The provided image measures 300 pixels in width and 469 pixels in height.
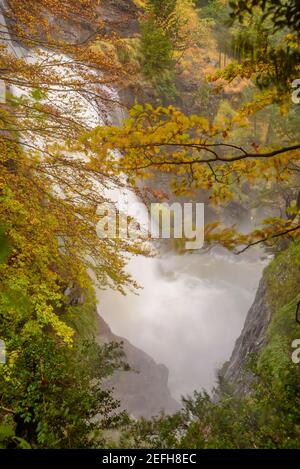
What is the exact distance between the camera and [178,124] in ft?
8.03

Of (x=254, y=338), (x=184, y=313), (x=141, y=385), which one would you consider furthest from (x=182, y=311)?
(x=254, y=338)

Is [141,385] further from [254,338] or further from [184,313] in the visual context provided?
[254,338]

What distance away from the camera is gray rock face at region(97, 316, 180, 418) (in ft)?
37.9

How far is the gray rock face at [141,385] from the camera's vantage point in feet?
37.9

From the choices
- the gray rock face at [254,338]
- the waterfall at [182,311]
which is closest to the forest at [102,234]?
the gray rock face at [254,338]

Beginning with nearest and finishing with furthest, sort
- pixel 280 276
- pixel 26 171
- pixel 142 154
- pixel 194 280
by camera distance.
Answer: pixel 142 154 → pixel 26 171 → pixel 280 276 → pixel 194 280

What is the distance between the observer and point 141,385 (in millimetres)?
12477

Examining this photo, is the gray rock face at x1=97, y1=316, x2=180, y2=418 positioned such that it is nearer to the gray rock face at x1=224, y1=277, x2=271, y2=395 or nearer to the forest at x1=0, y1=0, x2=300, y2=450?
the gray rock face at x1=224, y1=277, x2=271, y2=395

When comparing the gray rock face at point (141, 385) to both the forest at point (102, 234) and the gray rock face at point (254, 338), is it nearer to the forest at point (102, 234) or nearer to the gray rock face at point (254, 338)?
the gray rock face at point (254, 338)

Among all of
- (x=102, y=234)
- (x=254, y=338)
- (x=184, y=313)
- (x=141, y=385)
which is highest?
(x=102, y=234)

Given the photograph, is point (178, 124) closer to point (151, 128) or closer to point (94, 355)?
point (151, 128)
